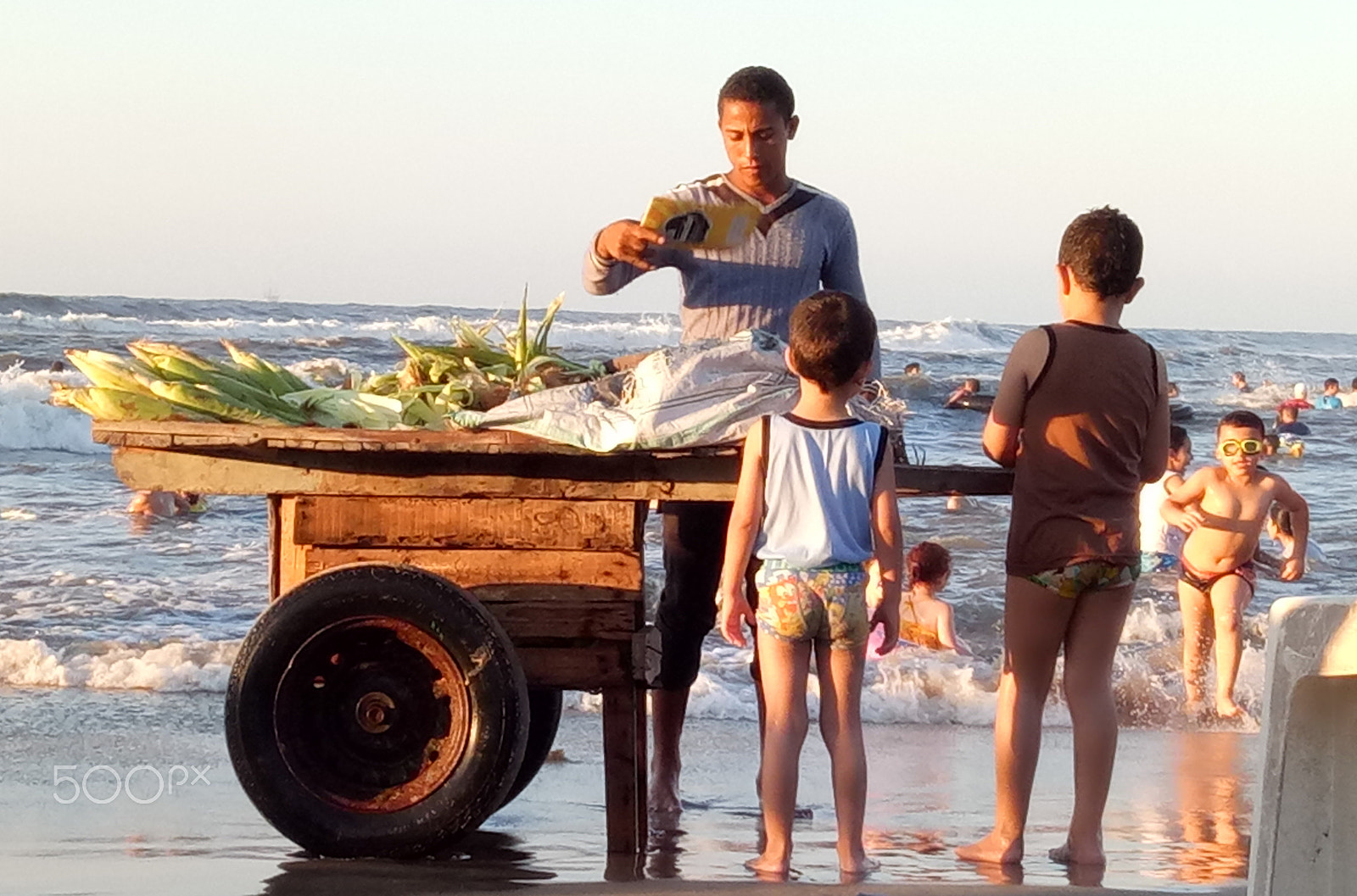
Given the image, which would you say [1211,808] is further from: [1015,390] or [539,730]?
[1015,390]

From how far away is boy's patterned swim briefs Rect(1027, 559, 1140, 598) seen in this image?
4.84m

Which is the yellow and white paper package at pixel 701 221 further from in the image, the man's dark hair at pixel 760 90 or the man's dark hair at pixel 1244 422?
the man's dark hair at pixel 1244 422

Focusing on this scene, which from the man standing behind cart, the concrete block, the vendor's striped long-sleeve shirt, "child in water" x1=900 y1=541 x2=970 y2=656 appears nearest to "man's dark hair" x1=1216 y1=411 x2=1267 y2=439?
"child in water" x1=900 y1=541 x2=970 y2=656

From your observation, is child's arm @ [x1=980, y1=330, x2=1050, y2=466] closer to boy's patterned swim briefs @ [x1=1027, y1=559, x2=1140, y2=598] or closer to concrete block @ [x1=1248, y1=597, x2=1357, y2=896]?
boy's patterned swim briefs @ [x1=1027, y1=559, x2=1140, y2=598]

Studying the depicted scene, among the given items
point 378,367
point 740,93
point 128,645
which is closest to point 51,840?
point 740,93

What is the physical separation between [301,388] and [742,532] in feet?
4.74

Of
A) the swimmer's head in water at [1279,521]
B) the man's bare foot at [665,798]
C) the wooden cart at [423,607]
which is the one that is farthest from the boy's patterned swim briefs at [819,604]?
the swimmer's head in water at [1279,521]

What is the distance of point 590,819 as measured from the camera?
6.16m

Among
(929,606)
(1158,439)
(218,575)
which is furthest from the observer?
(218,575)

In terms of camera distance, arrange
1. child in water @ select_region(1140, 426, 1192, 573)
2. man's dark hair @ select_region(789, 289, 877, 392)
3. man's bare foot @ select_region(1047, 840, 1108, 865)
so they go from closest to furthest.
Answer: man's dark hair @ select_region(789, 289, 877, 392), man's bare foot @ select_region(1047, 840, 1108, 865), child in water @ select_region(1140, 426, 1192, 573)

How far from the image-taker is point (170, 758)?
735 centimetres

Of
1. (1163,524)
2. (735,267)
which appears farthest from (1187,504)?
(735,267)

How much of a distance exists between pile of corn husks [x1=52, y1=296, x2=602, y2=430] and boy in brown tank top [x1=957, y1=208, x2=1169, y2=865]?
1.25 metres

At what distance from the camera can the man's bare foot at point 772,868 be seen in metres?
4.80
